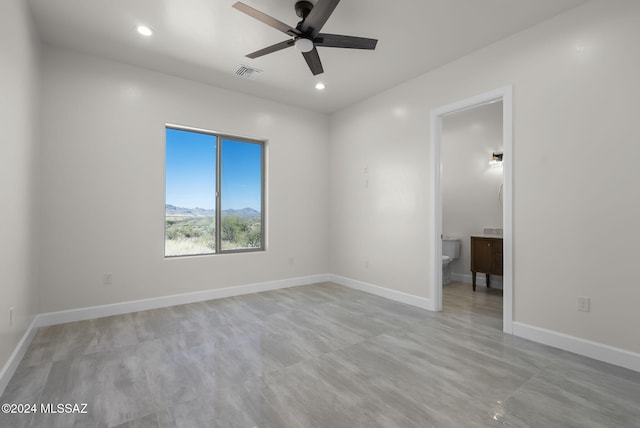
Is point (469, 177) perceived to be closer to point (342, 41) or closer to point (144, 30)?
point (342, 41)

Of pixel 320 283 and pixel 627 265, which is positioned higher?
pixel 627 265

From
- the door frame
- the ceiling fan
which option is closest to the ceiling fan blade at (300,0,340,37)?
the ceiling fan

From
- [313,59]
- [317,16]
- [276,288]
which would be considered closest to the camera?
[317,16]

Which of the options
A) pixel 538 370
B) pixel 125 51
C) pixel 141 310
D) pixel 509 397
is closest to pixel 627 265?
pixel 538 370

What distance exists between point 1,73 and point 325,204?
4.13 meters

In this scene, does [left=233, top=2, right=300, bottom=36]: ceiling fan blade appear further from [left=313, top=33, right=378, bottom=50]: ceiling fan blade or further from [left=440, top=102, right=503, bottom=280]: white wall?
[left=440, top=102, right=503, bottom=280]: white wall

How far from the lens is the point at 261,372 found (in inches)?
86.0

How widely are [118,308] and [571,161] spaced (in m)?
4.94

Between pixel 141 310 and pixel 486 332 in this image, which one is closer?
pixel 486 332

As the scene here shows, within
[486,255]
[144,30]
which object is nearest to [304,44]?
[144,30]

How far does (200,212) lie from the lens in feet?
14.0

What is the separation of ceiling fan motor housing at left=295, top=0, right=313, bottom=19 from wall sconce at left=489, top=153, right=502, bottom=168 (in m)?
3.92

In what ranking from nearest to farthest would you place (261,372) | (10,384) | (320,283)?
(10,384) < (261,372) < (320,283)

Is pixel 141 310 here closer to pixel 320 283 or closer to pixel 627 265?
pixel 320 283
